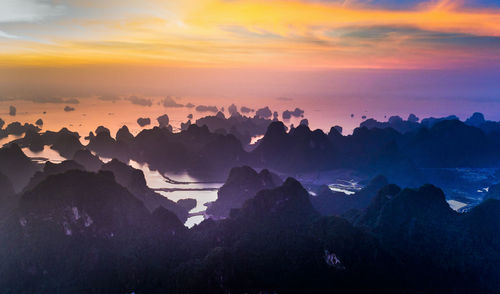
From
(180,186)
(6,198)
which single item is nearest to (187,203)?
(180,186)

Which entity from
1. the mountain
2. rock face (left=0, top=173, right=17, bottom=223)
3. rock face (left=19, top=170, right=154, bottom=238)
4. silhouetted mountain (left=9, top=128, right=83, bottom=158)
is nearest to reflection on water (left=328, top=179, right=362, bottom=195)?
the mountain

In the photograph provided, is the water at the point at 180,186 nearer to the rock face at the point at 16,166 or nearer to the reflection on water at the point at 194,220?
the reflection on water at the point at 194,220

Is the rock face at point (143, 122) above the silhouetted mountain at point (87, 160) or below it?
above

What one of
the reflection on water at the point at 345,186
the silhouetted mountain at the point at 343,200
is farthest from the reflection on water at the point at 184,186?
the reflection on water at the point at 345,186

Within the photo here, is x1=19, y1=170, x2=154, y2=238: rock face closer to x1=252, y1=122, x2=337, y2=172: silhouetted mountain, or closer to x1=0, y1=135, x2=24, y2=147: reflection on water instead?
x1=252, y1=122, x2=337, y2=172: silhouetted mountain

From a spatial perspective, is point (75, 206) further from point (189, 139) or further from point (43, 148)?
point (43, 148)

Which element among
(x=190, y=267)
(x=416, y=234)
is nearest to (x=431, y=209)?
(x=416, y=234)

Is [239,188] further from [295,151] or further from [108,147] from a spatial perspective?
[108,147]

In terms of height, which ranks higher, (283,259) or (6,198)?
(6,198)
